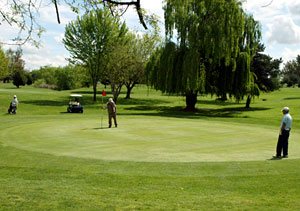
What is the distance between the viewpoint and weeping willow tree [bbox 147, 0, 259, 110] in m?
36.8

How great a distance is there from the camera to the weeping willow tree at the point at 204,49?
36.8 m

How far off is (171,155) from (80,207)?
610cm

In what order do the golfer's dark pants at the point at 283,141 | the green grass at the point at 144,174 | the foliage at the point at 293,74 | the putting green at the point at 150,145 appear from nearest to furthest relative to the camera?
the green grass at the point at 144,174, the putting green at the point at 150,145, the golfer's dark pants at the point at 283,141, the foliage at the point at 293,74

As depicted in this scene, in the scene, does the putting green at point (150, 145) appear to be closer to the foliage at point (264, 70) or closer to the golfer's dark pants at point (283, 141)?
the golfer's dark pants at point (283, 141)

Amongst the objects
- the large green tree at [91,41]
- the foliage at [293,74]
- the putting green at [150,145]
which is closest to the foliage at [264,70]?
the large green tree at [91,41]

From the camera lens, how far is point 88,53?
5525 cm

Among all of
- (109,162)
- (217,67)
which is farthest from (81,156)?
(217,67)

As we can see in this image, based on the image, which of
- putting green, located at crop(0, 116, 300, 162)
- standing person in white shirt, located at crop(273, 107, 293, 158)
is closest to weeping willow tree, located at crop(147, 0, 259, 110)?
putting green, located at crop(0, 116, 300, 162)

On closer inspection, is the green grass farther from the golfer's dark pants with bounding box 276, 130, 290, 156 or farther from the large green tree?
the large green tree

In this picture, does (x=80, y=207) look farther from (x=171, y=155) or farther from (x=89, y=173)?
(x=171, y=155)

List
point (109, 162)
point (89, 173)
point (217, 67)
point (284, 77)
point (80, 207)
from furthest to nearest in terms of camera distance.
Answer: point (284, 77), point (217, 67), point (109, 162), point (89, 173), point (80, 207)

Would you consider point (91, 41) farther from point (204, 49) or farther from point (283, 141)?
point (283, 141)

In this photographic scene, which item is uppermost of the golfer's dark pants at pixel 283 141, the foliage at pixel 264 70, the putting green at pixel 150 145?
the foliage at pixel 264 70

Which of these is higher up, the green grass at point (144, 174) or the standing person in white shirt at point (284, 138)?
the standing person in white shirt at point (284, 138)
